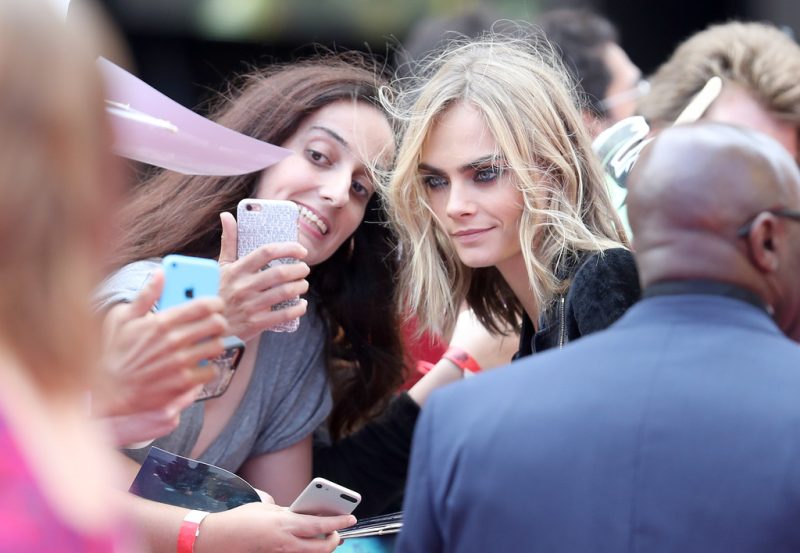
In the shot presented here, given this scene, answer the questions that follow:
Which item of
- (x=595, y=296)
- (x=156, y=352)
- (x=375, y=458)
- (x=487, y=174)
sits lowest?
(x=375, y=458)

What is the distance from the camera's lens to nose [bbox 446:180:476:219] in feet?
9.09

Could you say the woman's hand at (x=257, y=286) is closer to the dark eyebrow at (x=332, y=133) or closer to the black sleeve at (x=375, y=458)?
the dark eyebrow at (x=332, y=133)

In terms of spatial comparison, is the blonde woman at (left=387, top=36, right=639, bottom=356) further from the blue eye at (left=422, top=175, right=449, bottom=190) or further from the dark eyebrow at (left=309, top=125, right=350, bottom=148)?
the dark eyebrow at (left=309, top=125, right=350, bottom=148)

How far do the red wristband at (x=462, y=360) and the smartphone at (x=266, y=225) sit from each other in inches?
33.6

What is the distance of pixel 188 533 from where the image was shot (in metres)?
2.42

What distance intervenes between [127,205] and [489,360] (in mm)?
1102

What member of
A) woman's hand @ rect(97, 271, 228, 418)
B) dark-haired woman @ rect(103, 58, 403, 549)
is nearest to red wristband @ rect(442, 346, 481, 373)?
dark-haired woman @ rect(103, 58, 403, 549)

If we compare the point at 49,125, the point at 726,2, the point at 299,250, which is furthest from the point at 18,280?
the point at 726,2

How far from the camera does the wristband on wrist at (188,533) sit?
2418 mm

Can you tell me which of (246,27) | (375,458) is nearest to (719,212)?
(375,458)

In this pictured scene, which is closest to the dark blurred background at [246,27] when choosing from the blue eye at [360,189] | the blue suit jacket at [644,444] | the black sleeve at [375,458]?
the blue eye at [360,189]

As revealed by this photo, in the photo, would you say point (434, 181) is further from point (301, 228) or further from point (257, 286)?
point (257, 286)

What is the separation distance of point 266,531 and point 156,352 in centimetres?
86

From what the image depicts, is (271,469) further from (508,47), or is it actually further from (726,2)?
(726,2)
